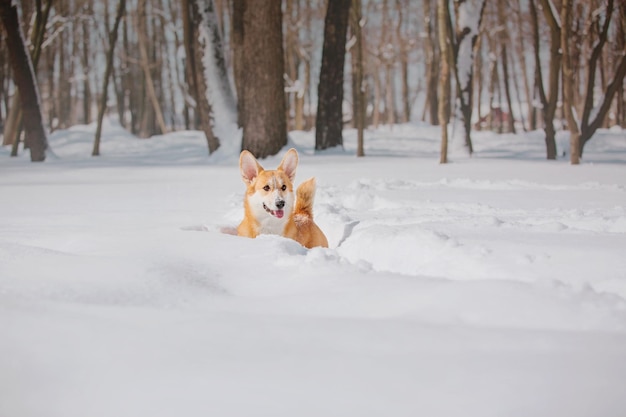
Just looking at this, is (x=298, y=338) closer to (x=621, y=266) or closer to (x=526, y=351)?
(x=526, y=351)

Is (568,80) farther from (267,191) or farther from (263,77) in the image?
(267,191)

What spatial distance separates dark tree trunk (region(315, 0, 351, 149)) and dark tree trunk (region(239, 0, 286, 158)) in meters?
1.95

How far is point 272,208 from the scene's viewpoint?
3.82 meters

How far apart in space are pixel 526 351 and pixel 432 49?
89.7 ft

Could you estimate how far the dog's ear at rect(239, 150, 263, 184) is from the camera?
13.6 ft

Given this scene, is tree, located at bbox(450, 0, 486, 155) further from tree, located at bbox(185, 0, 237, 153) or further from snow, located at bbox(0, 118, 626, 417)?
snow, located at bbox(0, 118, 626, 417)

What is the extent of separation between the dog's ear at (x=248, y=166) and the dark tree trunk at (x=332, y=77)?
335 inches

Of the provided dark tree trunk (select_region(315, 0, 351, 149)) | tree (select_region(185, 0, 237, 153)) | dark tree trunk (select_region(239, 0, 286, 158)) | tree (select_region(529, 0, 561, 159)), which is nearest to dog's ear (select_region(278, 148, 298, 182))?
dark tree trunk (select_region(239, 0, 286, 158))

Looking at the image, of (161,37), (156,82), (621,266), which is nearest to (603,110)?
(621,266)

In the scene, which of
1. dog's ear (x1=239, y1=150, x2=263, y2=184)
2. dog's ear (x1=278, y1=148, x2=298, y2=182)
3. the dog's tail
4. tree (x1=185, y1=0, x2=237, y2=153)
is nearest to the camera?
dog's ear (x1=239, y1=150, x2=263, y2=184)

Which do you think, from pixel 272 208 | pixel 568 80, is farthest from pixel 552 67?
pixel 272 208

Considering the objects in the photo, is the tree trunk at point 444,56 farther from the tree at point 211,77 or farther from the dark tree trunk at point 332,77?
the tree at point 211,77

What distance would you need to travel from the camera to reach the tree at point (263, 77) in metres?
Result: 10.6

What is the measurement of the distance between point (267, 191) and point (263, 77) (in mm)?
A: 7123
